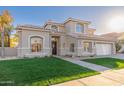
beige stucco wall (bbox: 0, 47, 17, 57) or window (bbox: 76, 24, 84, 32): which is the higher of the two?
window (bbox: 76, 24, 84, 32)

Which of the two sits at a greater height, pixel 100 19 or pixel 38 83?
pixel 100 19

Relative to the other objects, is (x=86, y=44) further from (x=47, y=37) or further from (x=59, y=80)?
(x=59, y=80)

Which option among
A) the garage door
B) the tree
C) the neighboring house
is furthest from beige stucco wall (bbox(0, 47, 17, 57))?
the garage door

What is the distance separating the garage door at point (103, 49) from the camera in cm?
1576

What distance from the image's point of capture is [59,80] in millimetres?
4879

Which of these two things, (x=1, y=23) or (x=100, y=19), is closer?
(x=100, y=19)

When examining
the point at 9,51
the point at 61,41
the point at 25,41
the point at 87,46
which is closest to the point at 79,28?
the point at 87,46

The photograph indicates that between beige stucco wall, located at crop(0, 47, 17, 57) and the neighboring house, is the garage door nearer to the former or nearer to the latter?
the neighboring house

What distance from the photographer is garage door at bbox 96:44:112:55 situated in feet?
51.7

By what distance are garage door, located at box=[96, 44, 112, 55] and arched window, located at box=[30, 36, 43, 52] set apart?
299 inches

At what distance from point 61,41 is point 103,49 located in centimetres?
604

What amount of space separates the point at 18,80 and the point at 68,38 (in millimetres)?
11112
